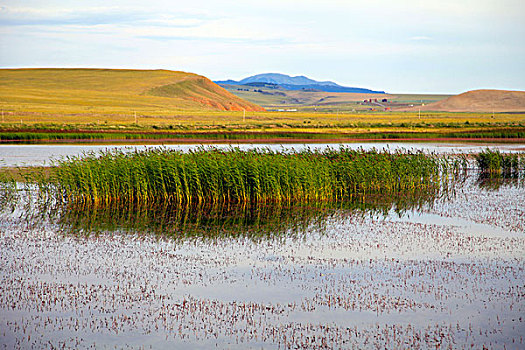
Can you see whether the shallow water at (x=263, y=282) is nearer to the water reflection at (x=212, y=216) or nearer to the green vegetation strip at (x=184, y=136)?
the water reflection at (x=212, y=216)

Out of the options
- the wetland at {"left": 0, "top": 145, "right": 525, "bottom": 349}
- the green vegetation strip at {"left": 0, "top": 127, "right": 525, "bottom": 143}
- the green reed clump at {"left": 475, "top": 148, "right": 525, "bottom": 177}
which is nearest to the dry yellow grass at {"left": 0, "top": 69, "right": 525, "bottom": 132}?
the green vegetation strip at {"left": 0, "top": 127, "right": 525, "bottom": 143}

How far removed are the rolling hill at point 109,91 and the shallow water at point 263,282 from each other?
87887mm

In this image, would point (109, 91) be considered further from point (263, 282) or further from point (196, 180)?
point (263, 282)

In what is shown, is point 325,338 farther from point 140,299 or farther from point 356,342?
point 140,299

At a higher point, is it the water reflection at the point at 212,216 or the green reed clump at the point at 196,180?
the green reed clump at the point at 196,180

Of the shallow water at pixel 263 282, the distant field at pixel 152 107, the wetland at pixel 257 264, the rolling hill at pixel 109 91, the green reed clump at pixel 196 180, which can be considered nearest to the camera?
the shallow water at pixel 263 282

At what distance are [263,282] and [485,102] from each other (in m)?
192

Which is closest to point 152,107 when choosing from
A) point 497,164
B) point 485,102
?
point 497,164

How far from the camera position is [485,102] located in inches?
7362

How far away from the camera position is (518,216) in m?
16.2

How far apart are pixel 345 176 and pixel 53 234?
10.8 meters

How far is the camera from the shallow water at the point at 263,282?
781cm

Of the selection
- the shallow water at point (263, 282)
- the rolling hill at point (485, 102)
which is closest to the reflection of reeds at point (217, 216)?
the shallow water at point (263, 282)

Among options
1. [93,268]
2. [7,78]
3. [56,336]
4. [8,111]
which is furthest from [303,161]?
[7,78]
